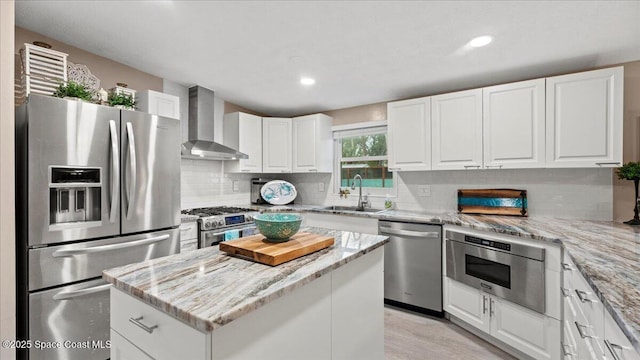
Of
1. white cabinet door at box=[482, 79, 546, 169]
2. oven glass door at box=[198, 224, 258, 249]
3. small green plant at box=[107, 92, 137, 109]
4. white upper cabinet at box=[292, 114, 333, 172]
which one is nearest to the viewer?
small green plant at box=[107, 92, 137, 109]

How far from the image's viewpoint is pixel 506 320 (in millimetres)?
2170

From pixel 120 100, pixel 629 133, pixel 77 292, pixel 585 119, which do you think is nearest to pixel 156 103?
pixel 120 100

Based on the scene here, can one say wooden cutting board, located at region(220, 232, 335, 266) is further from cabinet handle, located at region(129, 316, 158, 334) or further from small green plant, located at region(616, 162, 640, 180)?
small green plant, located at region(616, 162, 640, 180)

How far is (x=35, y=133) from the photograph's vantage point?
1674mm

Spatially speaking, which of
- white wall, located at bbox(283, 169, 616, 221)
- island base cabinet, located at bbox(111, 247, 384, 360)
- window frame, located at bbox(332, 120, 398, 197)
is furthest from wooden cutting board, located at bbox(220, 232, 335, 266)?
window frame, located at bbox(332, 120, 398, 197)

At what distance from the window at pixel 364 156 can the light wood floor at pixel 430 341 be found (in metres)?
1.63

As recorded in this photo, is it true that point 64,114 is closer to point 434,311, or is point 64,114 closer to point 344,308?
point 344,308

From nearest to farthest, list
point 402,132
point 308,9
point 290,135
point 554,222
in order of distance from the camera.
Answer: point 308,9 → point 554,222 → point 402,132 → point 290,135

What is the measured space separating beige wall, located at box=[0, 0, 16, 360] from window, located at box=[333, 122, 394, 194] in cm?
323

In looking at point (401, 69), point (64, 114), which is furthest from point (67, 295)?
point (401, 69)

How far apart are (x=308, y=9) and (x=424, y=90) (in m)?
1.95

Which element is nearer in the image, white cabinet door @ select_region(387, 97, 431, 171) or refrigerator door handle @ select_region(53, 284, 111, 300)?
refrigerator door handle @ select_region(53, 284, 111, 300)

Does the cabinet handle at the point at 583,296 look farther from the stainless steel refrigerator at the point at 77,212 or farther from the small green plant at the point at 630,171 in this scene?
the stainless steel refrigerator at the point at 77,212

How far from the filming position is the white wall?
2553 millimetres
